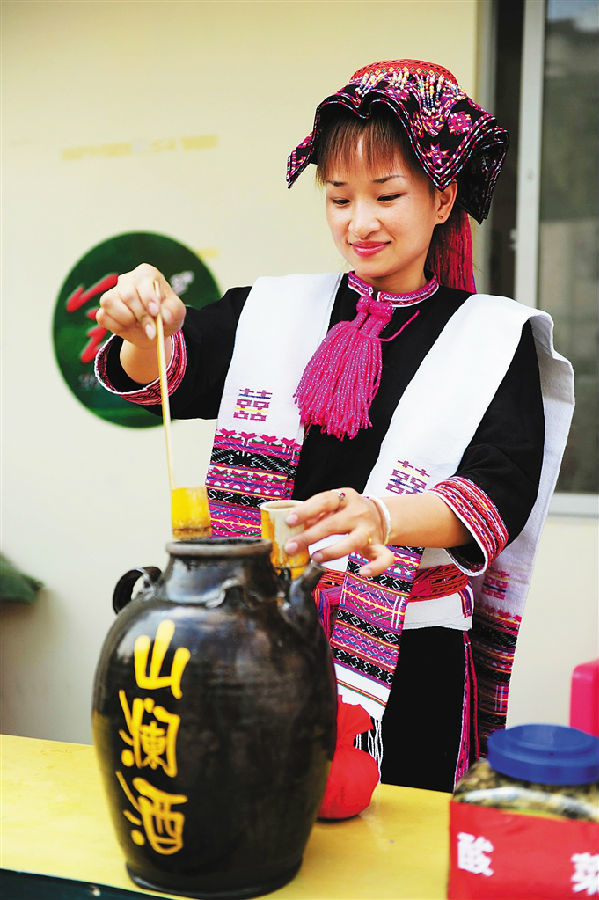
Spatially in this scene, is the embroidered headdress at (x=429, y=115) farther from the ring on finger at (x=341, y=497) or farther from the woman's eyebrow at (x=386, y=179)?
the ring on finger at (x=341, y=497)

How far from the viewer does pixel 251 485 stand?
1476 mm

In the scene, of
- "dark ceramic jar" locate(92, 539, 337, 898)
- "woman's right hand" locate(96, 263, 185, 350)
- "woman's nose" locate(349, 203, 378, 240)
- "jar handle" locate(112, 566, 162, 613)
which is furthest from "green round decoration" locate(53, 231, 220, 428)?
"dark ceramic jar" locate(92, 539, 337, 898)

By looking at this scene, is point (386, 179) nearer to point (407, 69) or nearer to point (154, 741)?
point (407, 69)

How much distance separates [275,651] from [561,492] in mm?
2179

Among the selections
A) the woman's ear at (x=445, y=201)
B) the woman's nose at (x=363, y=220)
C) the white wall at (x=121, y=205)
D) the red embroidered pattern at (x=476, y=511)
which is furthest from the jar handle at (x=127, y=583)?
the white wall at (x=121, y=205)

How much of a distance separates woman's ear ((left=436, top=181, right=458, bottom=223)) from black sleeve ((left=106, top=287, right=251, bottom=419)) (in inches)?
13.6

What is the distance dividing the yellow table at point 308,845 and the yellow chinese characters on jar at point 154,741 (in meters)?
0.07

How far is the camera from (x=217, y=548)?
88cm

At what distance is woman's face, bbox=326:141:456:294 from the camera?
4.44 ft

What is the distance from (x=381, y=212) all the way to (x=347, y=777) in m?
0.74

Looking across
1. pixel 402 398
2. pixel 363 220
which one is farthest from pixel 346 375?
pixel 363 220

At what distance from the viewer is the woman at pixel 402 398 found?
134 centimetres

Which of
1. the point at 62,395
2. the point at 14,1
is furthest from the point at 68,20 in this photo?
the point at 62,395

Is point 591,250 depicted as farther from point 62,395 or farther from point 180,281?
point 62,395
